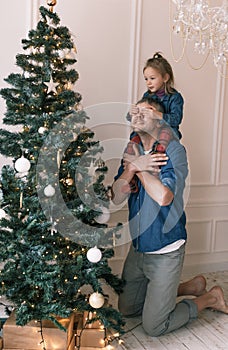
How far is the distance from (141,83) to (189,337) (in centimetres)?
158

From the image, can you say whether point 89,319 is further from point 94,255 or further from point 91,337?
point 94,255

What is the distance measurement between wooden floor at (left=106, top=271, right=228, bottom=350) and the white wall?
2.42 ft

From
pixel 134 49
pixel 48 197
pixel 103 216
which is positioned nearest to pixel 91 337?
pixel 103 216

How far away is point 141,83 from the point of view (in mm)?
3471

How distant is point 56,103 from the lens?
252 centimetres

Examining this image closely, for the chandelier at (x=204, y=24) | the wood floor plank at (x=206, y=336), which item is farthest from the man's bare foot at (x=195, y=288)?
the chandelier at (x=204, y=24)

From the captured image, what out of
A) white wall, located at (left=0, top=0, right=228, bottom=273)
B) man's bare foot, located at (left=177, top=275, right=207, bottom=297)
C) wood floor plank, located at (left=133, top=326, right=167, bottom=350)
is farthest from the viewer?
man's bare foot, located at (left=177, top=275, right=207, bottom=297)

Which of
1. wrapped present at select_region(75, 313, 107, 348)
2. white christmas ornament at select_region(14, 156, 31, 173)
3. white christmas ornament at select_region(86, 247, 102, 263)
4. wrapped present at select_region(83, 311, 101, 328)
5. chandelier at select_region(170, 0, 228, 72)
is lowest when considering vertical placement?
wrapped present at select_region(75, 313, 107, 348)

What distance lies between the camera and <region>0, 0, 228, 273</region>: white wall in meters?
3.17

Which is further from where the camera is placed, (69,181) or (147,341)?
(147,341)

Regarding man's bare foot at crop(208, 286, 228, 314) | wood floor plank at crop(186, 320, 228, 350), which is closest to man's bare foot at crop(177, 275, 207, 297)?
man's bare foot at crop(208, 286, 228, 314)

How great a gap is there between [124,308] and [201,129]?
1388 millimetres

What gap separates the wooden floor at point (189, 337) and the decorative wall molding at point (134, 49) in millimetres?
1403

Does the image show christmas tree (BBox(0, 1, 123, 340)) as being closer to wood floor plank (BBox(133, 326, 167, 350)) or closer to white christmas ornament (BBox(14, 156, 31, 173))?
white christmas ornament (BBox(14, 156, 31, 173))
